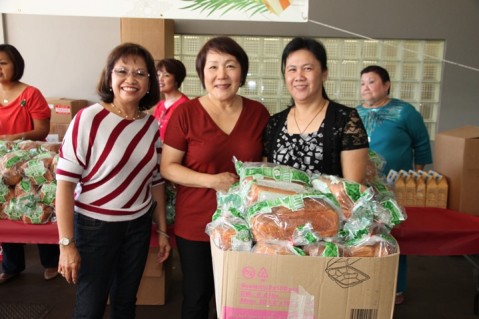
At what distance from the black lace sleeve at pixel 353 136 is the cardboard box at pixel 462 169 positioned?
0.97 m

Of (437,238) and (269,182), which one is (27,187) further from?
(437,238)

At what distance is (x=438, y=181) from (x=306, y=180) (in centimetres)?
125

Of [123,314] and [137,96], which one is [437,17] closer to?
[137,96]

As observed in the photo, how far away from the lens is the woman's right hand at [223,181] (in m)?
1.28

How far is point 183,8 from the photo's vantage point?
1.56m

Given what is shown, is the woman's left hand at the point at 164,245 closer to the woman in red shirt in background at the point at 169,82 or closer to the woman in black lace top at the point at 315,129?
the woman in black lace top at the point at 315,129

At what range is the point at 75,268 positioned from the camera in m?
1.30

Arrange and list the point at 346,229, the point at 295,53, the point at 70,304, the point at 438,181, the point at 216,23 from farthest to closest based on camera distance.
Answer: the point at 216,23
the point at 70,304
the point at 438,181
the point at 295,53
the point at 346,229

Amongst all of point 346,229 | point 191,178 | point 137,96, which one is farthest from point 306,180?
point 137,96

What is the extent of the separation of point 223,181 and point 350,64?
3.72 meters

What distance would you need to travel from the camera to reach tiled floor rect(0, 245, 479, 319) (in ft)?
7.59

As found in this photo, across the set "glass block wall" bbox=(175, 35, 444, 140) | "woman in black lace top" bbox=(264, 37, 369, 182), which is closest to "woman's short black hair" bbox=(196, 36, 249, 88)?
"woman in black lace top" bbox=(264, 37, 369, 182)

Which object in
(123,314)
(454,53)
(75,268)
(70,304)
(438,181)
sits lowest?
(70,304)

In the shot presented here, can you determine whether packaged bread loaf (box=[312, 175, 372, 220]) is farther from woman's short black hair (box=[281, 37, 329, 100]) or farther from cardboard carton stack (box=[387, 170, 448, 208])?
cardboard carton stack (box=[387, 170, 448, 208])
